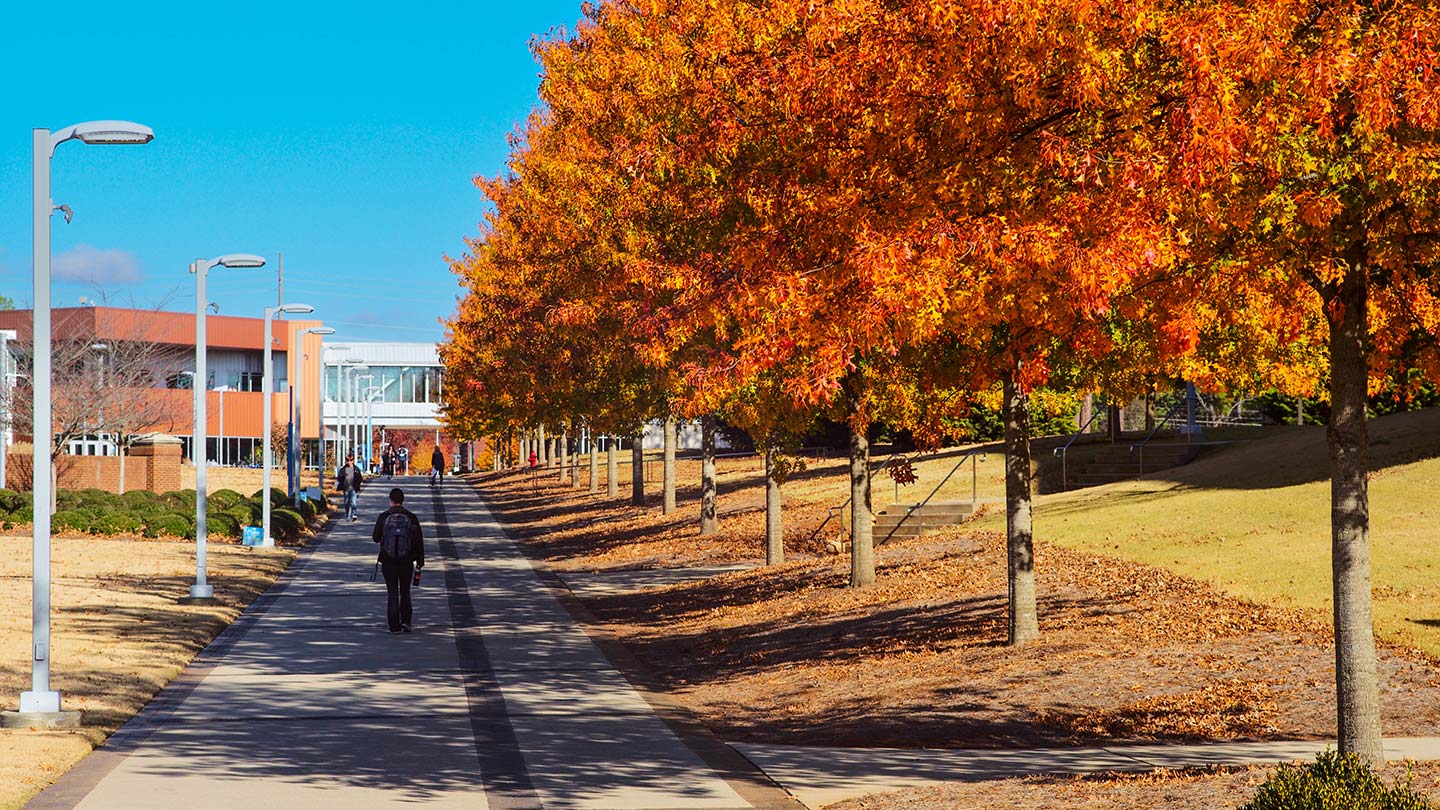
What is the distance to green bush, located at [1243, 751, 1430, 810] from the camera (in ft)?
21.6

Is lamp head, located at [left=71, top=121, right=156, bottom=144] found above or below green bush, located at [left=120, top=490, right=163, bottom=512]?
above

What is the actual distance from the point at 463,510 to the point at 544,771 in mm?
44698

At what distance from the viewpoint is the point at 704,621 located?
21359mm

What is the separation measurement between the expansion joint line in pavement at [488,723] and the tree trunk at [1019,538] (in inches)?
202

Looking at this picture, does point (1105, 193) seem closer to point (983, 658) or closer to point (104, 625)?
point (983, 658)

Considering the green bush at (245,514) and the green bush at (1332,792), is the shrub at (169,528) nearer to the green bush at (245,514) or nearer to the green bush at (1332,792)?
the green bush at (245,514)

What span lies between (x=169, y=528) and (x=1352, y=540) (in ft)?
112

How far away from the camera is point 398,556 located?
20.2 meters

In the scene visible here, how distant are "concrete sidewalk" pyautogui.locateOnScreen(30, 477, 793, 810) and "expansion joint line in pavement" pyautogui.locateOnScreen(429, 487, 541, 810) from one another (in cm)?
2

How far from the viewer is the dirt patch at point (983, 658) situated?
12.5 m

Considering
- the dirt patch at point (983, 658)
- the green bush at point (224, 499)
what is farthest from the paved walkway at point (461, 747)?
the green bush at point (224, 499)

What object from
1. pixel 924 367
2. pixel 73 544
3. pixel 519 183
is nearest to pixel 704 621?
pixel 924 367

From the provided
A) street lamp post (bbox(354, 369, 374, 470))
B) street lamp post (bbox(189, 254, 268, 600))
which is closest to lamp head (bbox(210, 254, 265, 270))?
street lamp post (bbox(189, 254, 268, 600))

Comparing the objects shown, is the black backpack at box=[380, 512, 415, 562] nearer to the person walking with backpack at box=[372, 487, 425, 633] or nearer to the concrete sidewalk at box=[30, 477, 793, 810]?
the person walking with backpack at box=[372, 487, 425, 633]
